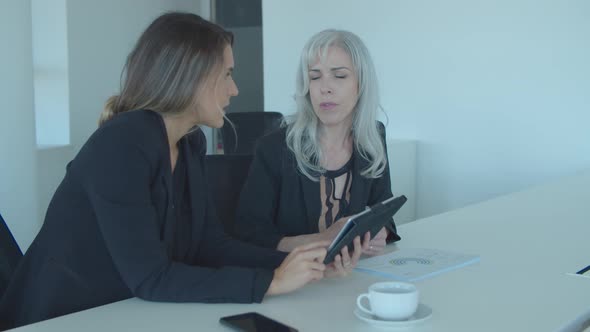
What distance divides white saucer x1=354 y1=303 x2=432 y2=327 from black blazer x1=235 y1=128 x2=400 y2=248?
87 cm

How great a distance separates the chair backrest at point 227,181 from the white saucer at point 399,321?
35.9 inches

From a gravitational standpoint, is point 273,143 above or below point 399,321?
above

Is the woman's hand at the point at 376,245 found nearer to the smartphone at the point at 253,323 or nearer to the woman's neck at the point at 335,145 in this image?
the woman's neck at the point at 335,145

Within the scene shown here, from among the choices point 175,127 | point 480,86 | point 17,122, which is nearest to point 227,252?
point 175,127

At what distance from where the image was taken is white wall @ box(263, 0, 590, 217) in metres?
3.90

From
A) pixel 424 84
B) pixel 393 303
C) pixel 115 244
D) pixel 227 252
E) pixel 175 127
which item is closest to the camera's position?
pixel 393 303

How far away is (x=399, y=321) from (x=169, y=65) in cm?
74

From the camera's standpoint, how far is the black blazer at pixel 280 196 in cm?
216

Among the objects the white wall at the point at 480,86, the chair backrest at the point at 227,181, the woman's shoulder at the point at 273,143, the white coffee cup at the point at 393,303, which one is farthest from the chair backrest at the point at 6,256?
the white wall at the point at 480,86

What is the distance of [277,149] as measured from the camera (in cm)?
226

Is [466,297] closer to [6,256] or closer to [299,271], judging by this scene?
[299,271]

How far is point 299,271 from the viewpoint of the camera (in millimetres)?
1416

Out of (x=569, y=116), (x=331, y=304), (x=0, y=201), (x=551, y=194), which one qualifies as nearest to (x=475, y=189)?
(x=569, y=116)

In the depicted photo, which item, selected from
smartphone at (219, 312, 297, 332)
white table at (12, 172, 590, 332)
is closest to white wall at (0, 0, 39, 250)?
white table at (12, 172, 590, 332)
